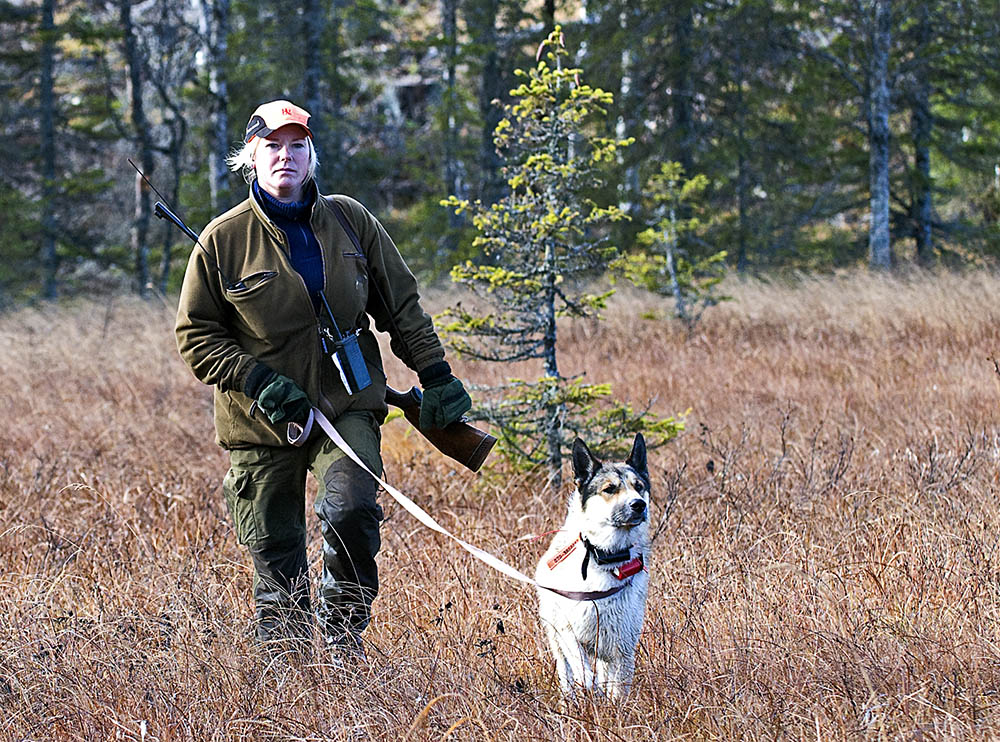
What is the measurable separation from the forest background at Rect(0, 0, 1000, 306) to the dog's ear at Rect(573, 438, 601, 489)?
1085cm

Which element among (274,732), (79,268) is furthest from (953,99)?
(79,268)

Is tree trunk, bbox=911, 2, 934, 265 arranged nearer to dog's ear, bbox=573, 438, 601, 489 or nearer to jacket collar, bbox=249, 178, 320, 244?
dog's ear, bbox=573, 438, 601, 489

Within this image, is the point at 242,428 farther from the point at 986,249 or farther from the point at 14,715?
the point at 986,249

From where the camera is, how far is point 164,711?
10.2ft

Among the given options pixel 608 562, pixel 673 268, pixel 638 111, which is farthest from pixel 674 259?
pixel 608 562

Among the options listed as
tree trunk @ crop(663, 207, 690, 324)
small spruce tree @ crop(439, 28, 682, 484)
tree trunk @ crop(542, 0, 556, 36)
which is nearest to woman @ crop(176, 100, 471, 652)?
small spruce tree @ crop(439, 28, 682, 484)

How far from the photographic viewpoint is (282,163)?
11.7 feet

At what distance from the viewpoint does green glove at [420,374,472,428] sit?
3.78 metres

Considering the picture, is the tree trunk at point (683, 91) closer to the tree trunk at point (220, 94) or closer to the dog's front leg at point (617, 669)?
the tree trunk at point (220, 94)

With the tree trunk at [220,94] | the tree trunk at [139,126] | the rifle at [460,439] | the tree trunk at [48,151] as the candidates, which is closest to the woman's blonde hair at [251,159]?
the rifle at [460,439]

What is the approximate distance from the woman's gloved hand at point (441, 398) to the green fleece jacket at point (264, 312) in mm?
56

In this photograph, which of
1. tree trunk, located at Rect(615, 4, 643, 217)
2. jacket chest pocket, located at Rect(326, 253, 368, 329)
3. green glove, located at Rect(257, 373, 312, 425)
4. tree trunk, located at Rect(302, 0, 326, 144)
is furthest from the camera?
tree trunk, located at Rect(302, 0, 326, 144)

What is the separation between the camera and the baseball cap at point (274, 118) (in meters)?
3.55

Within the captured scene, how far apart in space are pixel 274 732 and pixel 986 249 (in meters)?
19.7
